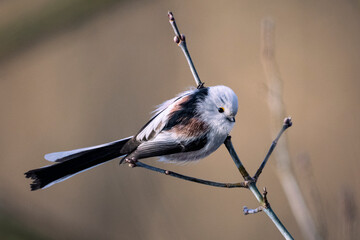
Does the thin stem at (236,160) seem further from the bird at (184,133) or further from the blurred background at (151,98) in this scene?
the blurred background at (151,98)

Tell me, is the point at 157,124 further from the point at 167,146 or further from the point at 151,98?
the point at 151,98

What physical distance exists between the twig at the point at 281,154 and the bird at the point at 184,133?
1.04 feet

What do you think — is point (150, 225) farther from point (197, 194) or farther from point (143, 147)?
point (143, 147)

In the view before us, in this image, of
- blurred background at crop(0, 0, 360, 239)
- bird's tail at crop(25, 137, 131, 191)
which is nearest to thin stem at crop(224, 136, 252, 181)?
bird's tail at crop(25, 137, 131, 191)

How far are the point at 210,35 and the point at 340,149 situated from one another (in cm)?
125

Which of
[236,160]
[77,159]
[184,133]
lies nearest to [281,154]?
A: [236,160]

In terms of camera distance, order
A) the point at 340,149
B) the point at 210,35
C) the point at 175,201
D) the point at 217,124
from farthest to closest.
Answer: the point at 210,35 < the point at 175,201 < the point at 340,149 < the point at 217,124

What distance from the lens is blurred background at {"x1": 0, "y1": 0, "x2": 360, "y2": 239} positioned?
7.89ft

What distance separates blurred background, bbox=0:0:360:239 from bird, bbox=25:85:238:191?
728 mm

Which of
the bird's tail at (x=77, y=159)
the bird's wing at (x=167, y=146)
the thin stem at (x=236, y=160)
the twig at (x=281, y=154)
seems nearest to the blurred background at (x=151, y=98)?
the bird's tail at (x=77, y=159)

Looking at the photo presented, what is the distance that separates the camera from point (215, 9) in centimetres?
293

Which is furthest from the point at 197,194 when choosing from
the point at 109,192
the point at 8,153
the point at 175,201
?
the point at 8,153

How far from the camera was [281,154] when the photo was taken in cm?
89

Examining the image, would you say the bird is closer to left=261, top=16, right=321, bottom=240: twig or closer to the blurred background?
left=261, top=16, right=321, bottom=240: twig
